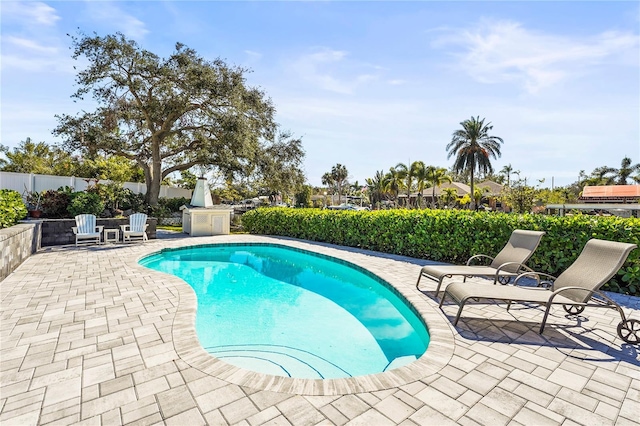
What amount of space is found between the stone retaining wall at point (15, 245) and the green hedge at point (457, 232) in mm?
8450

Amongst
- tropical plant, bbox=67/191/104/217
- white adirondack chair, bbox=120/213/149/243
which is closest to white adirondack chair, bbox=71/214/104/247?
white adirondack chair, bbox=120/213/149/243

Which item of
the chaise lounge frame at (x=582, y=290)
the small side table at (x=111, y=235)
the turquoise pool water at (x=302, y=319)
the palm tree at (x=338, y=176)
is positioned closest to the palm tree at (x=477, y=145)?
the palm tree at (x=338, y=176)

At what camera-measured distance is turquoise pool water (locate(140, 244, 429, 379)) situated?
4086 mm

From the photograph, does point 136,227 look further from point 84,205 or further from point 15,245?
point 15,245

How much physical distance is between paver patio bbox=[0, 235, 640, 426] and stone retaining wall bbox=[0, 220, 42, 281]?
75.7 inches

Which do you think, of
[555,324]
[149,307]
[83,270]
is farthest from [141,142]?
[555,324]

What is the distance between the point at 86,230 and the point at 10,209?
3053 mm

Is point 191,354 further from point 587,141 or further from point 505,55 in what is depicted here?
point 587,141

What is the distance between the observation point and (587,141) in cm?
1530

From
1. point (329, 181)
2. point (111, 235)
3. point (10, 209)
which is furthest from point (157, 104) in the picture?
point (329, 181)

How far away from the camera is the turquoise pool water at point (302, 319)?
409cm

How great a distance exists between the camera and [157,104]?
1573 cm

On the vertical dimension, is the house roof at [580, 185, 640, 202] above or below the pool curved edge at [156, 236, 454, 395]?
above

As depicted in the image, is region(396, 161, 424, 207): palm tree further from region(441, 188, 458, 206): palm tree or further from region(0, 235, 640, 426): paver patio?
region(0, 235, 640, 426): paver patio
